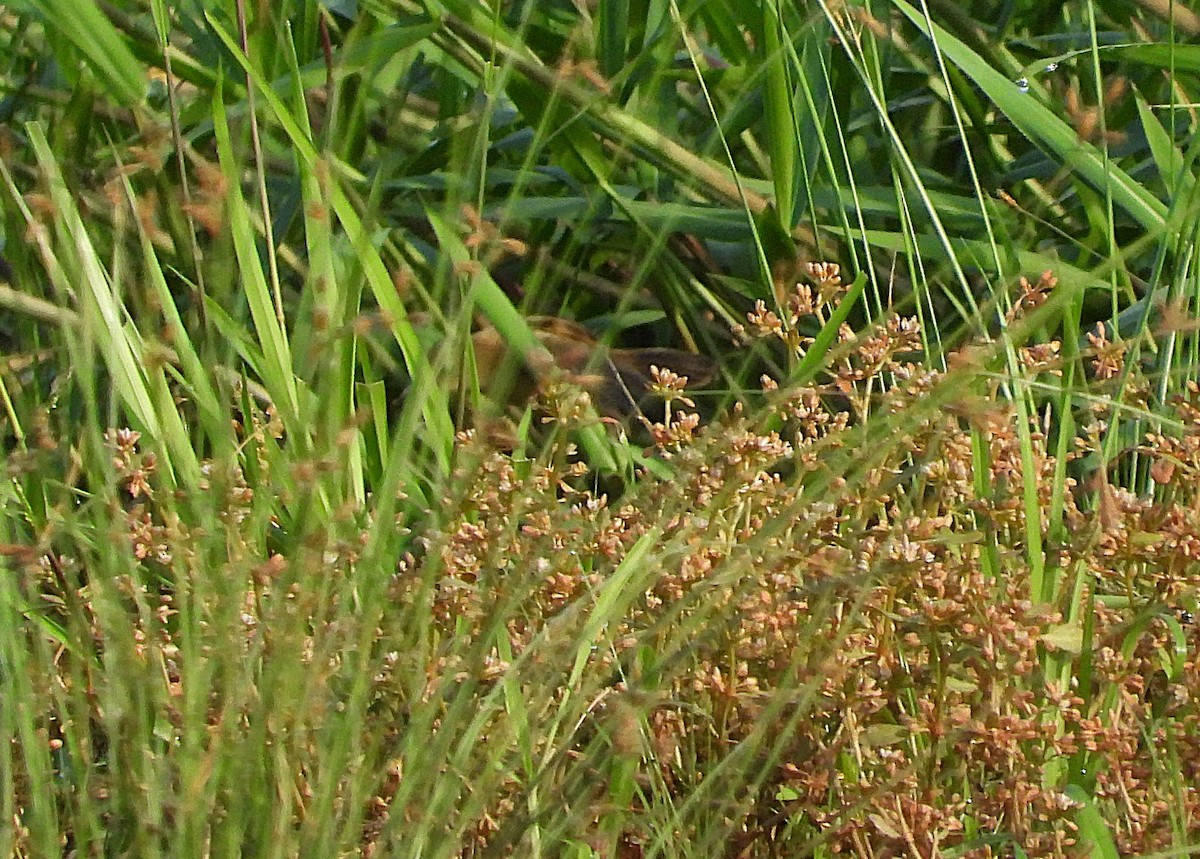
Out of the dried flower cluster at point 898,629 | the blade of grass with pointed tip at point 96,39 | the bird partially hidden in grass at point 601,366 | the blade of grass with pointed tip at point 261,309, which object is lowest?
the bird partially hidden in grass at point 601,366

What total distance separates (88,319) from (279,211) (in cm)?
108

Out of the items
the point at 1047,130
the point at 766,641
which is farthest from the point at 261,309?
the point at 1047,130

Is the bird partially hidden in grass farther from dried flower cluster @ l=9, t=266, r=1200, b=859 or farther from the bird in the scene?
dried flower cluster @ l=9, t=266, r=1200, b=859

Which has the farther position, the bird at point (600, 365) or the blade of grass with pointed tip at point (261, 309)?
the bird at point (600, 365)

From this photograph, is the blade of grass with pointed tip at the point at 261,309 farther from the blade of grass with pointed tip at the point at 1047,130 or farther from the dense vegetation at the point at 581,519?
the blade of grass with pointed tip at the point at 1047,130

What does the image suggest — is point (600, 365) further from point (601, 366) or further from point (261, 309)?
point (261, 309)

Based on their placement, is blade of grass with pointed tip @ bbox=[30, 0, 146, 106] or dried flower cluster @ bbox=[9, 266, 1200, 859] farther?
blade of grass with pointed tip @ bbox=[30, 0, 146, 106]

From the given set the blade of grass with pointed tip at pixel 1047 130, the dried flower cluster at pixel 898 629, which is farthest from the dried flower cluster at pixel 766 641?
the blade of grass with pointed tip at pixel 1047 130

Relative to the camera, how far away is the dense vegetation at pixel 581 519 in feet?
3.84

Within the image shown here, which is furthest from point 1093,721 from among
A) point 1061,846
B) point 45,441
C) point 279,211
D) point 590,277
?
point 279,211

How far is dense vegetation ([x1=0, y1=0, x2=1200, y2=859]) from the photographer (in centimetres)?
117

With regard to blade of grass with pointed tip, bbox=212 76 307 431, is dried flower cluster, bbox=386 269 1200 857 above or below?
below

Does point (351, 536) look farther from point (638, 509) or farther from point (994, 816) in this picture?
point (994, 816)

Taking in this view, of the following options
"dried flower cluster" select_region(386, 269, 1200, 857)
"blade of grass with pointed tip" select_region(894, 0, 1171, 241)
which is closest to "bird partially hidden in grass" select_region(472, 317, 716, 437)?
"blade of grass with pointed tip" select_region(894, 0, 1171, 241)
